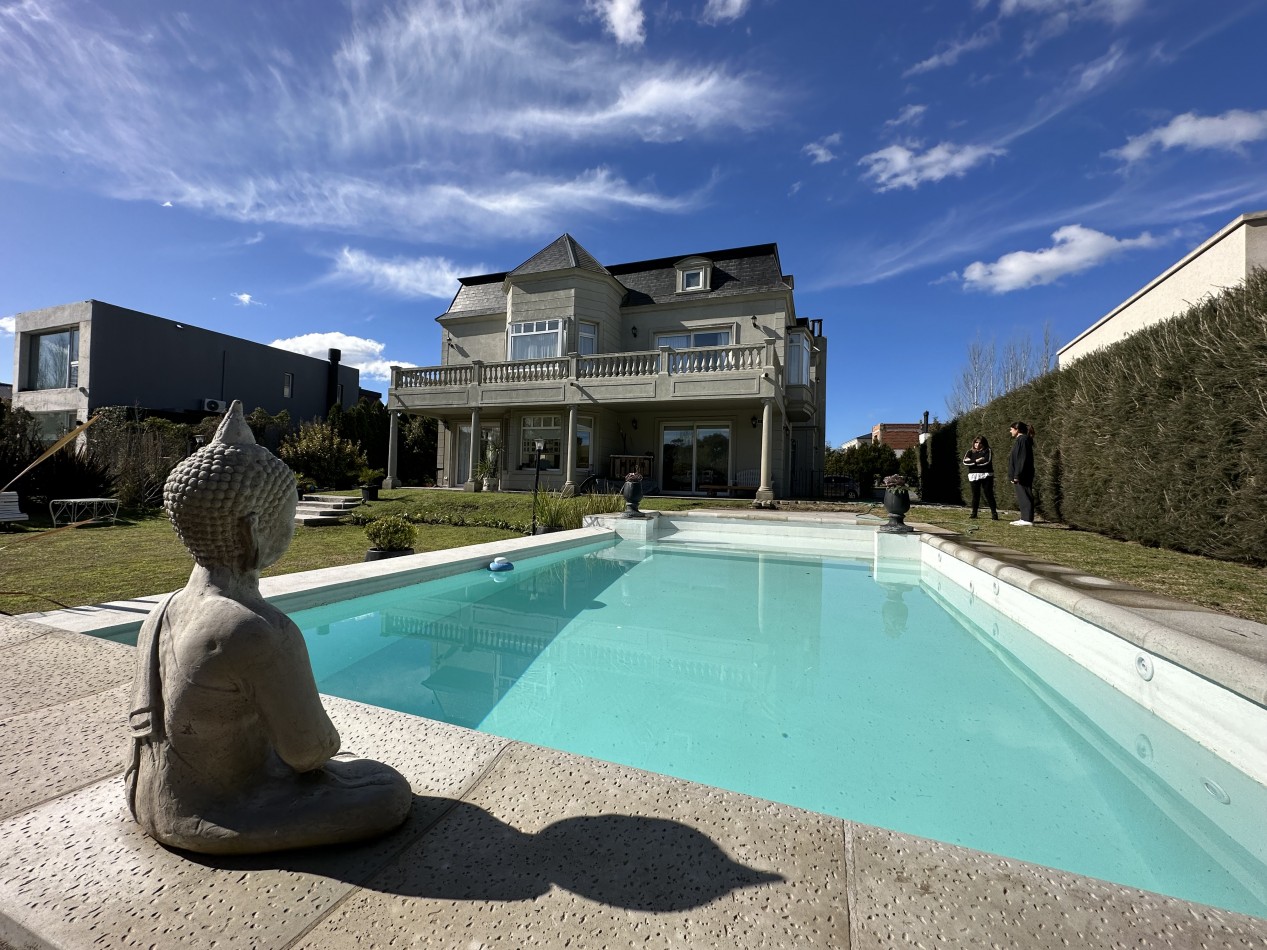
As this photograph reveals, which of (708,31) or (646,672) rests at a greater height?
(708,31)

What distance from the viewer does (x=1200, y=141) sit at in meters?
10.3

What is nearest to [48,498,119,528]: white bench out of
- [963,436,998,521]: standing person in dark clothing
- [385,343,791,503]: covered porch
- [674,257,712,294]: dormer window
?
[385,343,791,503]: covered porch

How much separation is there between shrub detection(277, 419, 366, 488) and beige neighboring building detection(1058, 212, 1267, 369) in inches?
832

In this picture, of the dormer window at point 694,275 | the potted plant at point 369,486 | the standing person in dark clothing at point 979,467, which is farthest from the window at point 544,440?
the standing person in dark clothing at point 979,467

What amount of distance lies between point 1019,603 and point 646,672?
3880 millimetres

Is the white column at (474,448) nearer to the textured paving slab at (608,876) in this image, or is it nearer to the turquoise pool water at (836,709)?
the turquoise pool water at (836,709)

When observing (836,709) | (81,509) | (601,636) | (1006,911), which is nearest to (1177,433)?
(836,709)

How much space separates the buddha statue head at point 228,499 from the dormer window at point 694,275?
1893cm

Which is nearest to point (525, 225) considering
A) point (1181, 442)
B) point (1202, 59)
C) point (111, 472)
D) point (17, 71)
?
point (17, 71)

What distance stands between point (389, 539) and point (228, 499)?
21.1 feet

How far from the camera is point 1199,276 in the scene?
432 inches

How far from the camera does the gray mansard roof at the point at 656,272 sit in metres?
18.0

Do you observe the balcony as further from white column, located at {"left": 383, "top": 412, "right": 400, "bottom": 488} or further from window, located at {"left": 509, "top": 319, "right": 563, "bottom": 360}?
window, located at {"left": 509, "top": 319, "right": 563, "bottom": 360}

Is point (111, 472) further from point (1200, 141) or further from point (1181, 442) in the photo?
point (1200, 141)
